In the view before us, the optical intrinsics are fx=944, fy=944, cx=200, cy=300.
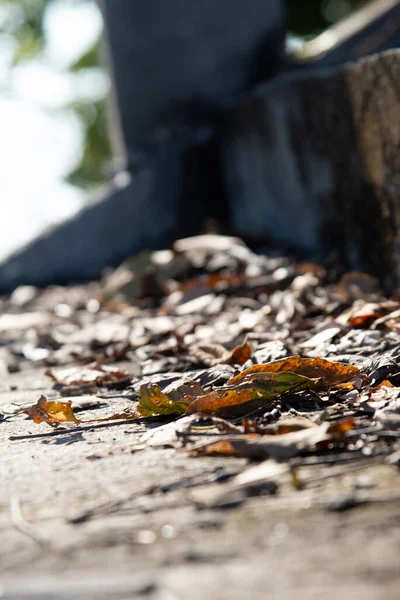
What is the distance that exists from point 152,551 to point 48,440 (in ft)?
2.53

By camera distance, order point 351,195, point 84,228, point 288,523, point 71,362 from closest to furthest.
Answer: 1. point 288,523
2. point 71,362
3. point 351,195
4. point 84,228

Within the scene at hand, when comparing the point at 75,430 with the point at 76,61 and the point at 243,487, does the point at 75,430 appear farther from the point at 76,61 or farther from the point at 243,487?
the point at 76,61

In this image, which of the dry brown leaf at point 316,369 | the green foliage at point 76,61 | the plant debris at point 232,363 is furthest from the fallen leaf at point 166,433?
the green foliage at point 76,61

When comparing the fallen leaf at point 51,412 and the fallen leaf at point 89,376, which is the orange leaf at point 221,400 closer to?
the fallen leaf at point 51,412

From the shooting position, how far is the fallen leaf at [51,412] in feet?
7.00

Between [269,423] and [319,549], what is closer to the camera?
[319,549]

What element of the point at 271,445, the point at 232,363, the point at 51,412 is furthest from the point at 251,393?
the point at 232,363

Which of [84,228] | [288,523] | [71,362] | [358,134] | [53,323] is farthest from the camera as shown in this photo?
[84,228]

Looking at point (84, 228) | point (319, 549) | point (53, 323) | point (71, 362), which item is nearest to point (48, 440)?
point (319, 549)

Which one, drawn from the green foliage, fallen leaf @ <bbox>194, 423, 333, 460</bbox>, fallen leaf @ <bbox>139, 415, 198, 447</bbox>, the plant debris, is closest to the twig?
the plant debris

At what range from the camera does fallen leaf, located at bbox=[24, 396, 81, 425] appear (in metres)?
2.13

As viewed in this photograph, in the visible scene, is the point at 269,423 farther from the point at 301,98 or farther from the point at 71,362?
the point at 301,98

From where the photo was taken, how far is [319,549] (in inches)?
47.3

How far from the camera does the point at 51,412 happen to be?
7.09ft
